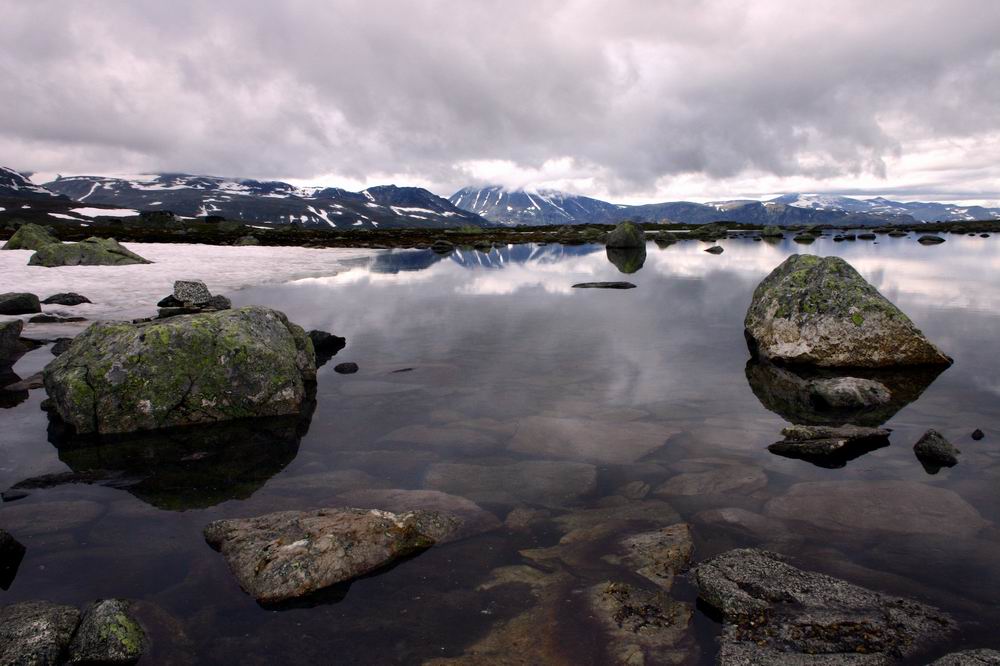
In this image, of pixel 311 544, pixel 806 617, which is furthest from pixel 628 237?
pixel 311 544

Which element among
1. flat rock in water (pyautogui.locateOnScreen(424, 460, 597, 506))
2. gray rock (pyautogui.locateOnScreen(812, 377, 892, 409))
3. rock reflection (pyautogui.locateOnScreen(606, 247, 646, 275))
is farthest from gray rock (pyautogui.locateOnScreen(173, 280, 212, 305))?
rock reflection (pyautogui.locateOnScreen(606, 247, 646, 275))

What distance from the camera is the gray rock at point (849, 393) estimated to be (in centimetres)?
1201

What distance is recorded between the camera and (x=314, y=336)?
17266mm

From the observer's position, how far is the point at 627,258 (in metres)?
Result: 57.3

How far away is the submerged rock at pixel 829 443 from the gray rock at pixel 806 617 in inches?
143

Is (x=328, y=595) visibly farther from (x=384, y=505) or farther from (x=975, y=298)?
(x=975, y=298)

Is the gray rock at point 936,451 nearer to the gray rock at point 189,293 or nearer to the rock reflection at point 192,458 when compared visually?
the rock reflection at point 192,458

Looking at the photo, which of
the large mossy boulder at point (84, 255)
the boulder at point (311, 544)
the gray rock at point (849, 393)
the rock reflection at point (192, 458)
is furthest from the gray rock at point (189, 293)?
the gray rock at point (849, 393)

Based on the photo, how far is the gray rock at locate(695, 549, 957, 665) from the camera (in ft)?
17.0

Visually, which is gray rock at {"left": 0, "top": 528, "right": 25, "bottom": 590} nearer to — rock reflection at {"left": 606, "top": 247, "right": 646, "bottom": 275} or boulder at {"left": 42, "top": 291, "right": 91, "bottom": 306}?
boulder at {"left": 42, "top": 291, "right": 91, "bottom": 306}

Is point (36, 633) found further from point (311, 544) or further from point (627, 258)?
point (627, 258)

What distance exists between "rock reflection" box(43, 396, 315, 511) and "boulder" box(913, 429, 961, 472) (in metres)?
10.5

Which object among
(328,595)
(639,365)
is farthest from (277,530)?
(639,365)

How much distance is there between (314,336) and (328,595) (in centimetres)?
1201
